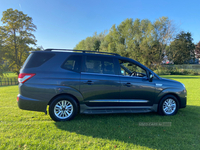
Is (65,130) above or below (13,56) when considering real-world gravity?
below

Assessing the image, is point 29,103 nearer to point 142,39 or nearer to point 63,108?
point 63,108

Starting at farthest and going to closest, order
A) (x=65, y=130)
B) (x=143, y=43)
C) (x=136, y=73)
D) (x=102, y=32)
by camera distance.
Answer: (x=102, y=32)
(x=143, y=43)
(x=136, y=73)
(x=65, y=130)

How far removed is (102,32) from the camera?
61.6m

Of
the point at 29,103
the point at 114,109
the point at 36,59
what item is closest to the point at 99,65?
the point at 114,109

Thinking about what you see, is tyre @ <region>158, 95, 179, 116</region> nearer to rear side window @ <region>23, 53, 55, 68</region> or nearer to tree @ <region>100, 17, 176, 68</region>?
rear side window @ <region>23, 53, 55, 68</region>

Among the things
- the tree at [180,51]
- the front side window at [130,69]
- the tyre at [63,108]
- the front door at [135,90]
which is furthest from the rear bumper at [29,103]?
the tree at [180,51]

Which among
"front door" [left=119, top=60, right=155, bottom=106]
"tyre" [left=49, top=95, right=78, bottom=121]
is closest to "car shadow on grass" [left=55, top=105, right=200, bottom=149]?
"tyre" [left=49, top=95, right=78, bottom=121]

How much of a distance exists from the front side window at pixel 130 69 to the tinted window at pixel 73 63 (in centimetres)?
139

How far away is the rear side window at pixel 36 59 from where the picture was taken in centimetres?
385

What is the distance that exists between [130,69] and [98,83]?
4.90 ft

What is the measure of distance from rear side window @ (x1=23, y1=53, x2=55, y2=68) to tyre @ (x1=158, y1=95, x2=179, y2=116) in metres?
3.93

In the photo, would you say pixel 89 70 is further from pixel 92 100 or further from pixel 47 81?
pixel 47 81

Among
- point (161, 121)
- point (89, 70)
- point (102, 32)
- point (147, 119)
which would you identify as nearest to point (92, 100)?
point (89, 70)

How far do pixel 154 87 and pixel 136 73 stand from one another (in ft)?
2.75
